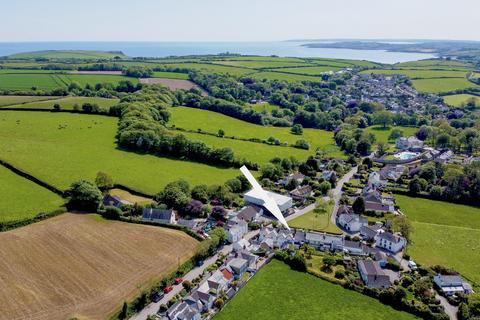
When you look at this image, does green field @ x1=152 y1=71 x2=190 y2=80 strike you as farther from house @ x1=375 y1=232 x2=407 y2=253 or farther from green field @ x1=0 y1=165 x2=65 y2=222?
house @ x1=375 y1=232 x2=407 y2=253

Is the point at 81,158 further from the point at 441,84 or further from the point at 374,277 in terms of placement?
the point at 441,84

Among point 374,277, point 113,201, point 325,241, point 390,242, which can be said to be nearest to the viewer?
point 374,277

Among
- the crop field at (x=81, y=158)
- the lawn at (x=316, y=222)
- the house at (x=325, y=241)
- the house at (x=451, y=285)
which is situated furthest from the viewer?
the crop field at (x=81, y=158)

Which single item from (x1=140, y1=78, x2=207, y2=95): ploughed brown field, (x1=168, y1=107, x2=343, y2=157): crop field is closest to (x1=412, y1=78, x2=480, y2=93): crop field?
(x1=168, y1=107, x2=343, y2=157): crop field

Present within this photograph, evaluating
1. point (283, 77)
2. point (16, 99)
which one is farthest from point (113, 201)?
point (283, 77)

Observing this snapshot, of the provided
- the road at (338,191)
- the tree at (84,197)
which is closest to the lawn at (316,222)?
the road at (338,191)

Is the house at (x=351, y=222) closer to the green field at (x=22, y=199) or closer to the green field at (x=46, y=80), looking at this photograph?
the green field at (x=22, y=199)

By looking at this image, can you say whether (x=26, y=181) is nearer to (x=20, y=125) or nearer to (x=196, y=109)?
(x=20, y=125)
